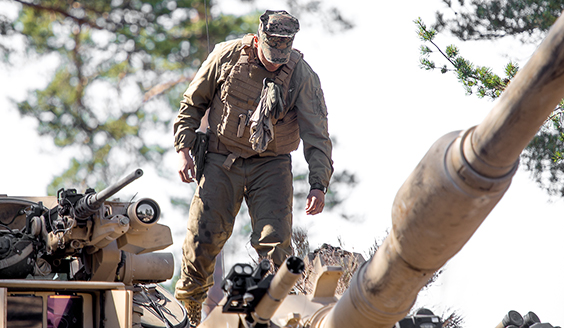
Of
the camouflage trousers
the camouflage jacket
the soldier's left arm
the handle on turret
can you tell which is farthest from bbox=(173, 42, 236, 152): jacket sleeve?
the handle on turret

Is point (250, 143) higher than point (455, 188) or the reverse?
the reverse

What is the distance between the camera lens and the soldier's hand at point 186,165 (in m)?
5.69

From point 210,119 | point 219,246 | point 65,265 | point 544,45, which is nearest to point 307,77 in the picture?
point 210,119

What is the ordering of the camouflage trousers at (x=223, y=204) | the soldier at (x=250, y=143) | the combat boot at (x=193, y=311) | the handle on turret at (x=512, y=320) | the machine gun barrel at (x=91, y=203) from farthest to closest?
the combat boot at (x=193, y=311)
the camouflage trousers at (x=223, y=204)
the soldier at (x=250, y=143)
the machine gun barrel at (x=91, y=203)
the handle on turret at (x=512, y=320)

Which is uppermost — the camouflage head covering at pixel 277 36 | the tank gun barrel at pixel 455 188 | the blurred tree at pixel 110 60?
the tank gun barrel at pixel 455 188

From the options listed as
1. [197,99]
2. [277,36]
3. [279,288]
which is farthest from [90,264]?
[279,288]

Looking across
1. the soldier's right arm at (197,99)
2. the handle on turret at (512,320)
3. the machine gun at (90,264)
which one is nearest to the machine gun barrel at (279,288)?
the machine gun at (90,264)

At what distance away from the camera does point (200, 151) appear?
586 cm

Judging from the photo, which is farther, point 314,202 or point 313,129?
point 313,129

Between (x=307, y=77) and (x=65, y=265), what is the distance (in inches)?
93.7

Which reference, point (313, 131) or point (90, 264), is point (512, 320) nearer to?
point (313, 131)

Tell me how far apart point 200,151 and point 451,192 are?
3679 millimetres

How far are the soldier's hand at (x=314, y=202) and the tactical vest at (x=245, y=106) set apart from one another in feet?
1.60

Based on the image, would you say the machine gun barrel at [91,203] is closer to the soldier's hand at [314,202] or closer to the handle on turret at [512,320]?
the soldier's hand at [314,202]
